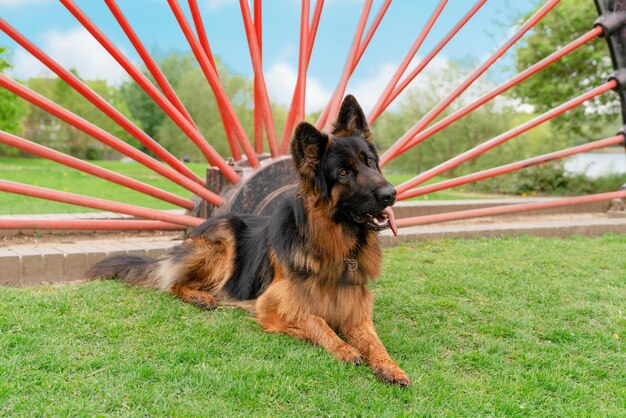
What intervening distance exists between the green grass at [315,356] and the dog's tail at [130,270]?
0.12 m

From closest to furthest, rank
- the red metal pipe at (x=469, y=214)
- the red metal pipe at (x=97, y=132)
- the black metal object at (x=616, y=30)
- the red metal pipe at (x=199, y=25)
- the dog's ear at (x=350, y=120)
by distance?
the dog's ear at (x=350, y=120) < the red metal pipe at (x=97, y=132) < the red metal pipe at (x=199, y=25) < the red metal pipe at (x=469, y=214) < the black metal object at (x=616, y=30)

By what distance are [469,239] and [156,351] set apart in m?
3.96

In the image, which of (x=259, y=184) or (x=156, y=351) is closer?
(x=156, y=351)

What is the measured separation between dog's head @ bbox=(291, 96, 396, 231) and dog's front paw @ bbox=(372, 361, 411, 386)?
2.31 ft

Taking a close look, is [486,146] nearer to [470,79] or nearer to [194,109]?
[470,79]

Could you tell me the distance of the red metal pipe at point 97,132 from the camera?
3662mm

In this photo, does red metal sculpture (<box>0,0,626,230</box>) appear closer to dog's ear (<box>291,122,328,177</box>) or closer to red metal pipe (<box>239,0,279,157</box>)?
red metal pipe (<box>239,0,279,157</box>)

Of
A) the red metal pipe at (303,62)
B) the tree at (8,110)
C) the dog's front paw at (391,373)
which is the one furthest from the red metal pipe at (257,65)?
the tree at (8,110)

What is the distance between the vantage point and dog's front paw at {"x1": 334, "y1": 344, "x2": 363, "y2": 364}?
2705 millimetres

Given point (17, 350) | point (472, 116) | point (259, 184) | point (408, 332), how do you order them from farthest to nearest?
point (472, 116)
point (259, 184)
point (408, 332)
point (17, 350)

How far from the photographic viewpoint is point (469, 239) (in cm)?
591

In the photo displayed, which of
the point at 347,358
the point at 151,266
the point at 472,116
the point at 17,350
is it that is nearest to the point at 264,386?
the point at 347,358

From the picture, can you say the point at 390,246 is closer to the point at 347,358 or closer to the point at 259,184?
→ the point at 259,184

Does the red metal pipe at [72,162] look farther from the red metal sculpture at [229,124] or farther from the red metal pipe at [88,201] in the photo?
the red metal pipe at [88,201]
